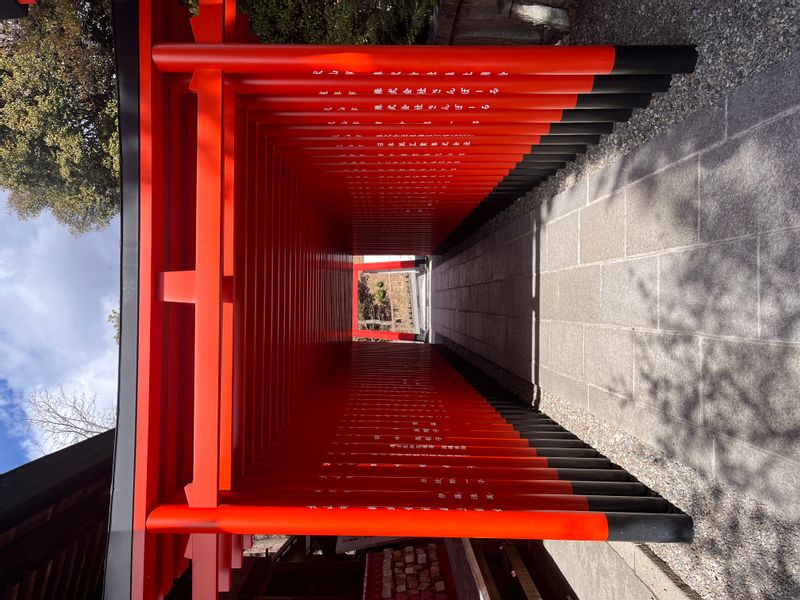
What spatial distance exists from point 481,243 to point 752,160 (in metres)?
5.04

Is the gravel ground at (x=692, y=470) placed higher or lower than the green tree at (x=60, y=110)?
lower

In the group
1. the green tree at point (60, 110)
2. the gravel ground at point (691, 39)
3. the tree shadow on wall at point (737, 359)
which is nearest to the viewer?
the tree shadow on wall at point (737, 359)

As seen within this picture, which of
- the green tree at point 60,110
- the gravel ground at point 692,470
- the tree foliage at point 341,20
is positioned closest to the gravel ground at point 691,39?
the gravel ground at point 692,470

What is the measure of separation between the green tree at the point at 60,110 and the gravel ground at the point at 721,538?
9011mm

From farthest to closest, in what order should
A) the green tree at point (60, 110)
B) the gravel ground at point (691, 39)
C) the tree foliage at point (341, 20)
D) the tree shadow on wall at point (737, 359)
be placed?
the green tree at point (60, 110)
the tree foliage at point (341, 20)
the gravel ground at point (691, 39)
the tree shadow on wall at point (737, 359)

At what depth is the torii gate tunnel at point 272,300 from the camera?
2309mm

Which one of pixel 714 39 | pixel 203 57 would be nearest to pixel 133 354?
pixel 203 57

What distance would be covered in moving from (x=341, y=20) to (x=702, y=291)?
4.69m

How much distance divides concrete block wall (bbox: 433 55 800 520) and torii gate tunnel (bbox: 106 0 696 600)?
0.42 meters

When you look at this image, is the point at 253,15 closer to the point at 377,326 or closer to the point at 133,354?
the point at 133,354

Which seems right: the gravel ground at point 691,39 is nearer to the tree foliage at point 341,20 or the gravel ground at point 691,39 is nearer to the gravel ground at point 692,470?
the gravel ground at point 692,470

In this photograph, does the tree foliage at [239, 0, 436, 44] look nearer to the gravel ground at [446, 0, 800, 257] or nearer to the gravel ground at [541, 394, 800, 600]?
the gravel ground at [446, 0, 800, 257]

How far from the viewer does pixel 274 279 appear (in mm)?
3762

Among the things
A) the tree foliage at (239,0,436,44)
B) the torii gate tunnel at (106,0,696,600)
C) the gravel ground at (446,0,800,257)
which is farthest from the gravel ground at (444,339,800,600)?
the tree foliage at (239,0,436,44)
